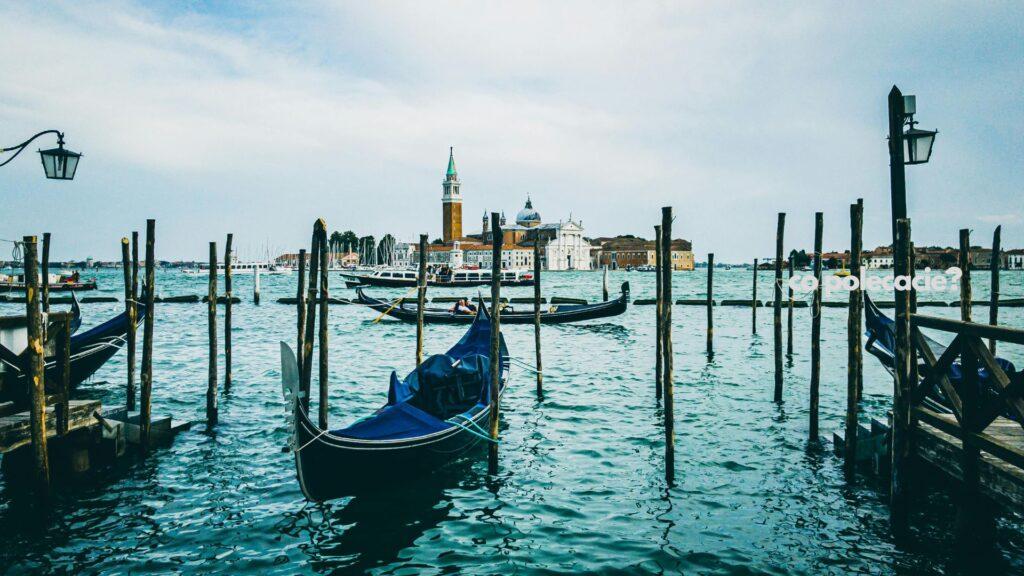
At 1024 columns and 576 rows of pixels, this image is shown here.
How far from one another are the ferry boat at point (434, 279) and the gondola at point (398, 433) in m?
39.8

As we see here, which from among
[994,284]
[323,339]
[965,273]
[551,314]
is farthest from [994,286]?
[551,314]

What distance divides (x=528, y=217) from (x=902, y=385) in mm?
107139

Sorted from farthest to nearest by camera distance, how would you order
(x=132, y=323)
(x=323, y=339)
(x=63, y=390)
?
(x=132, y=323), (x=323, y=339), (x=63, y=390)

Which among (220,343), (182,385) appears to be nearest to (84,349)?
(182,385)

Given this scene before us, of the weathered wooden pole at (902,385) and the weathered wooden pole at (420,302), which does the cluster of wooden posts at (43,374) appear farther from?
the weathered wooden pole at (902,385)

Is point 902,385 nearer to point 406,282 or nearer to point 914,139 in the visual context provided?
point 914,139

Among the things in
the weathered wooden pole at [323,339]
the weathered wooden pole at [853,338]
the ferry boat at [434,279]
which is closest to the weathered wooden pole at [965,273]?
the weathered wooden pole at [853,338]

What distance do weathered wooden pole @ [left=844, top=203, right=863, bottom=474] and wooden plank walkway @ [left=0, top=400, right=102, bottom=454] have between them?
21.2ft

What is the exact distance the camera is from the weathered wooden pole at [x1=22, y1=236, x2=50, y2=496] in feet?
15.1

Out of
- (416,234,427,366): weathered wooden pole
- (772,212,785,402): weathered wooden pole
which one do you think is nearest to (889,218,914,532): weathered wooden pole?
(772,212,785,402): weathered wooden pole

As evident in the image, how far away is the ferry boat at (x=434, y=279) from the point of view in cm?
4666

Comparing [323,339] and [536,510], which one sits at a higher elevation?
[323,339]

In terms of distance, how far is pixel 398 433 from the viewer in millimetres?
5340

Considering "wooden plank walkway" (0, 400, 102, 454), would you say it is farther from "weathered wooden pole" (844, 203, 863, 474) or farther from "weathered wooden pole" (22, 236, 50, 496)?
"weathered wooden pole" (844, 203, 863, 474)
